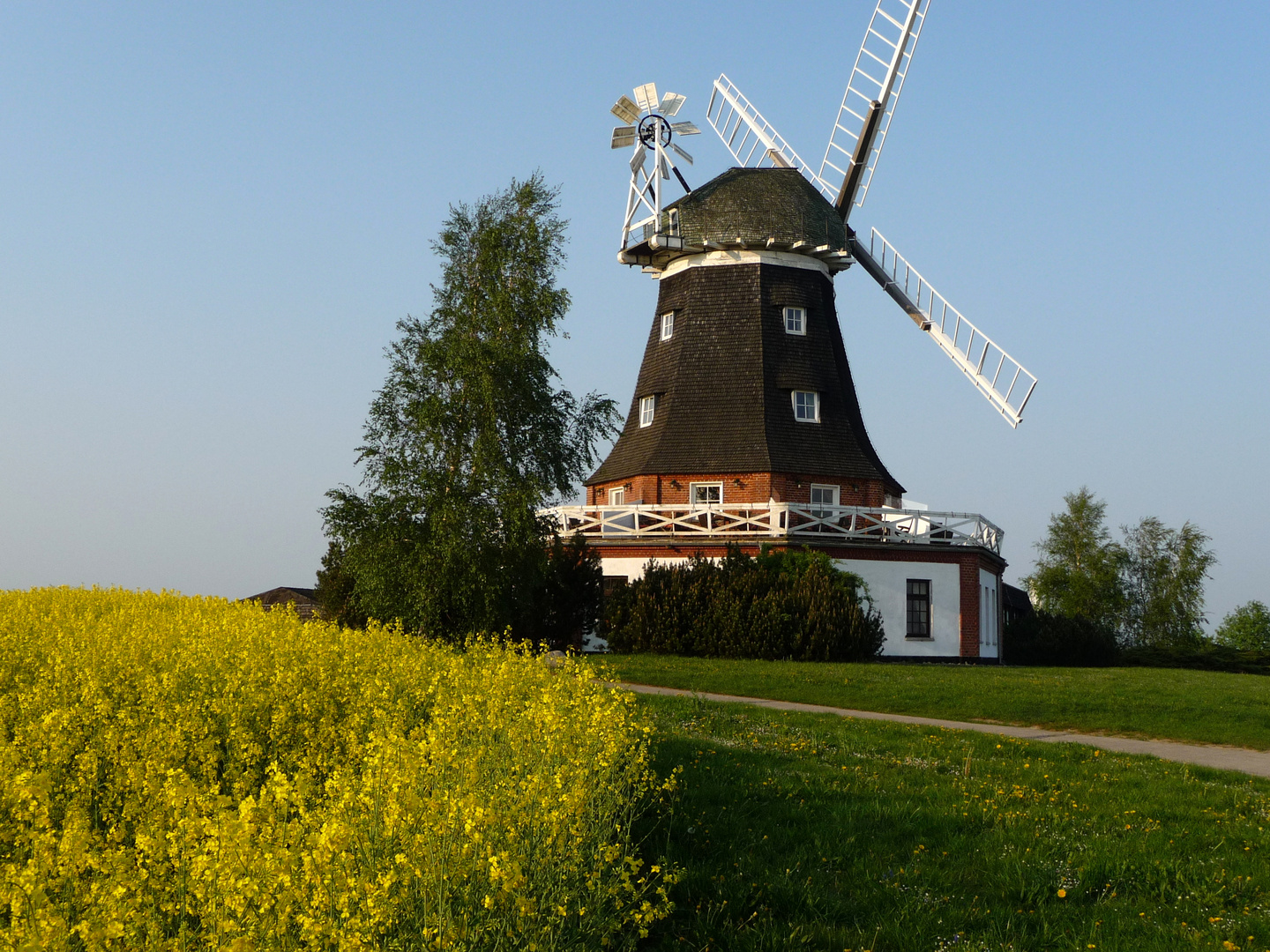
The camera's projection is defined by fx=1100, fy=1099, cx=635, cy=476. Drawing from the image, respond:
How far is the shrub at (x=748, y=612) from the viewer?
27.2m

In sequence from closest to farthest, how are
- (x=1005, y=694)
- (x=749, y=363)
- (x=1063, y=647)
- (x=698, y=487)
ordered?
(x=1005, y=694)
(x=698, y=487)
(x=749, y=363)
(x=1063, y=647)

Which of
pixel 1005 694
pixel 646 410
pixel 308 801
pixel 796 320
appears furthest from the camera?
pixel 646 410

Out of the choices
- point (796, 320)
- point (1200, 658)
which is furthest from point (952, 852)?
point (1200, 658)

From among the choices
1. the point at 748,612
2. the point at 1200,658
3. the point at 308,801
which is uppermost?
the point at 748,612

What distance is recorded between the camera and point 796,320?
36188 millimetres

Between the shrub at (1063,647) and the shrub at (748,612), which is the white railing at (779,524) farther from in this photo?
the shrub at (1063,647)

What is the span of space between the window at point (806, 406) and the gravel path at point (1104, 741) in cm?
1715

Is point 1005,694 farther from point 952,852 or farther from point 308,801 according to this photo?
point 308,801

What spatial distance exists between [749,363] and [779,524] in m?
6.27

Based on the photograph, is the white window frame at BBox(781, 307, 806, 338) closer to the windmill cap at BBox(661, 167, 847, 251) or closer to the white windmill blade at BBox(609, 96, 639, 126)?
the windmill cap at BBox(661, 167, 847, 251)

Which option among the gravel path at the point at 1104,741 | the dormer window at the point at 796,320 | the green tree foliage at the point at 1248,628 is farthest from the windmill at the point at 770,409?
the green tree foliage at the point at 1248,628

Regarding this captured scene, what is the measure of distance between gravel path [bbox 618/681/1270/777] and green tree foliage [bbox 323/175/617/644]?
8.36m

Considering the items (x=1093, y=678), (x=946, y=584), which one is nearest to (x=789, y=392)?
(x=946, y=584)

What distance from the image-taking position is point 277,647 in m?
11.8
